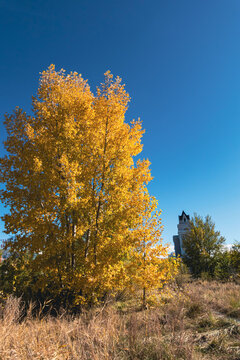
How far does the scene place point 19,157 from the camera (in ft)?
23.6

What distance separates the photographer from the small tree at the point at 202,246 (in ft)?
60.0

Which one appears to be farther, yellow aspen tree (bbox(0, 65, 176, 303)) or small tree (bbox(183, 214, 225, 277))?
small tree (bbox(183, 214, 225, 277))

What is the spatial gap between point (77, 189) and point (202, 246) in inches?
675

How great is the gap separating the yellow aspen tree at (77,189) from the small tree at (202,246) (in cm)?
1448

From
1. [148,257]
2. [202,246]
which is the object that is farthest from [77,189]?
[202,246]

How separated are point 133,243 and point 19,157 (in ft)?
16.5

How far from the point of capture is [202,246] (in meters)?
19.1

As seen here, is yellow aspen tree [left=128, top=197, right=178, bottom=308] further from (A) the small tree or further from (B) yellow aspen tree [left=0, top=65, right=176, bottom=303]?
(A) the small tree

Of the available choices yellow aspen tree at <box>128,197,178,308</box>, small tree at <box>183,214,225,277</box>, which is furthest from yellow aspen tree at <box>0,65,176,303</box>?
small tree at <box>183,214,225,277</box>

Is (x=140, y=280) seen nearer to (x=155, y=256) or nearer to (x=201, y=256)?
(x=155, y=256)

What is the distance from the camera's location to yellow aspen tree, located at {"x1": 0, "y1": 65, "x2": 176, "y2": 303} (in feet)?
19.7

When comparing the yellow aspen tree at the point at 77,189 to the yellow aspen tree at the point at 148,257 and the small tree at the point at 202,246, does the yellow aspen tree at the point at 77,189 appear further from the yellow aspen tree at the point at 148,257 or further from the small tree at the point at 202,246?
the small tree at the point at 202,246

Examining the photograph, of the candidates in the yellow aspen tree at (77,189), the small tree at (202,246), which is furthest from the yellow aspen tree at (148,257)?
the small tree at (202,246)

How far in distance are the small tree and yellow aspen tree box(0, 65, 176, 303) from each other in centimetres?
1448
